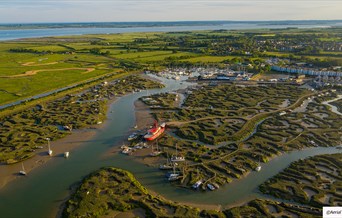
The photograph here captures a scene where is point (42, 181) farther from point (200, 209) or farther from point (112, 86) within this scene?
point (112, 86)

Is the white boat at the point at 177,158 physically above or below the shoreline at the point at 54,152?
above

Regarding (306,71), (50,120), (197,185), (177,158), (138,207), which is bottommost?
(138,207)

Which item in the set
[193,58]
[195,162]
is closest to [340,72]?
[193,58]

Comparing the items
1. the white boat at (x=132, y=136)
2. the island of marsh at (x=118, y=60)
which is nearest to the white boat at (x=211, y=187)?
the white boat at (x=132, y=136)

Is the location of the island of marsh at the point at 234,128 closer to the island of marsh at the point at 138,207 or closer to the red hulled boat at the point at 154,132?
the red hulled boat at the point at 154,132

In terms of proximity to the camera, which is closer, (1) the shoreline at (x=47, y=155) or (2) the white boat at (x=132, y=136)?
(1) the shoreline at (x=47, y=155)

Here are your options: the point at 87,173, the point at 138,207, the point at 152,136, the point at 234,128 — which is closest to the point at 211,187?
the point at 138,207

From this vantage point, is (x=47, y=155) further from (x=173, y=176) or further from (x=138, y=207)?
(x=173, y=176)

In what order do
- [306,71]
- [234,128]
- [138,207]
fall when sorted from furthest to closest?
[306,71] → [234,128] → [138,207]

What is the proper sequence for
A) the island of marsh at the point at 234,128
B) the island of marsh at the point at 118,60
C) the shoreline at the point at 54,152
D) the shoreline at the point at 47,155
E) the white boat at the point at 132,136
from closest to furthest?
the shoreline at the point at 47,155 < the shoreline at the point at 54,152 < the island of marsh at the point at 234,128 < the white boat at the point at 132,136 < the island of marsh at the point at 118,60
